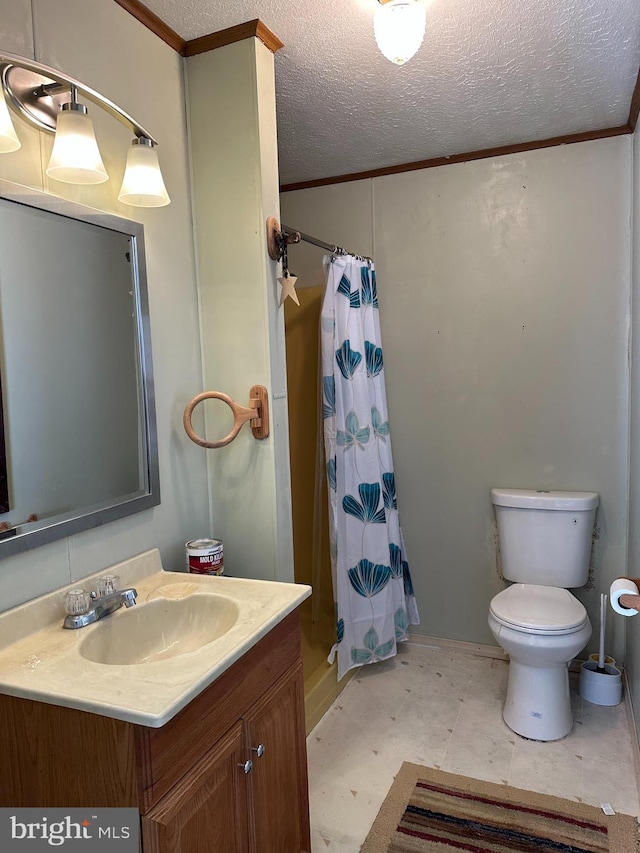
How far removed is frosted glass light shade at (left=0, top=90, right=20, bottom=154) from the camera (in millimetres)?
1195

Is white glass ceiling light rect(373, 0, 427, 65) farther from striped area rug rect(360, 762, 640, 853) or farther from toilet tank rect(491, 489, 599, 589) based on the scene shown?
striped area rug rect(360, 762, 640, 853)

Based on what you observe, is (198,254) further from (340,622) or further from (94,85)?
(340,622)

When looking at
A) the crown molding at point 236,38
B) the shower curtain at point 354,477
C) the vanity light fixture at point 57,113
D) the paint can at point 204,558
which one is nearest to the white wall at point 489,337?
the shower curtain at point 354,477

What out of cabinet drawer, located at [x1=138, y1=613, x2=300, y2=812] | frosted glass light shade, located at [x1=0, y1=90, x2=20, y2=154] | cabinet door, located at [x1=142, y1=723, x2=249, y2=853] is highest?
frosted glass light shade, located at [x1=0, y1=90, x2=20, y2=154]

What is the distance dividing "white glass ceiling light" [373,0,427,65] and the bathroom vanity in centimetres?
143

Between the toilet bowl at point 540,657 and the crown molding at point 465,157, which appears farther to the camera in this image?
the crown molding at point 465,157

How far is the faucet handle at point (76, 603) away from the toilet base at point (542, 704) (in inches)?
65.2

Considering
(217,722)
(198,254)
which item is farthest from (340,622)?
(198,254)

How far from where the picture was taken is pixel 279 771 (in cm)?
145

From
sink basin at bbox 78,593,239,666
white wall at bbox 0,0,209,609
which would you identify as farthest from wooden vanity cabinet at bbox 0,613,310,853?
white wall at bbox 0,0,209,609

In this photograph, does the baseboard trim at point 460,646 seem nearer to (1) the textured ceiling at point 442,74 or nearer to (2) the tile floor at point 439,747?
(2) the tile floor at point 439,747

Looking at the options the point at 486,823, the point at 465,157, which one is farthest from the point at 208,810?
the point at 465,157

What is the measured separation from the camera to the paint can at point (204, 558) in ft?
5.66

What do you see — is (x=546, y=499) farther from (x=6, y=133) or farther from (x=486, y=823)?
(x=6, y=133)
